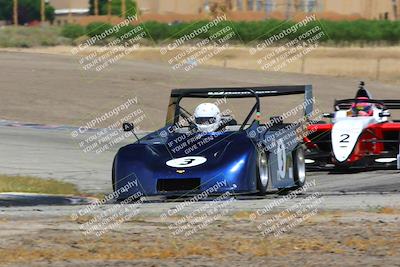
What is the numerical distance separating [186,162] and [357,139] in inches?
197

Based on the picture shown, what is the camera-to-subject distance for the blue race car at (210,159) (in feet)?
42.8

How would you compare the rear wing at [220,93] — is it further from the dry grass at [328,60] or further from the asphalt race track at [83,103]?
the dry grass at [328,60]

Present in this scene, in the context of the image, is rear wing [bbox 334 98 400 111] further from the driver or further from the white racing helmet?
the white racing helmet

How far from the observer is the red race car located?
1722 centimetres

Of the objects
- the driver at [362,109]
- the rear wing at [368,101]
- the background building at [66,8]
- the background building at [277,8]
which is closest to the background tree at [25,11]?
the background building at [66,8]

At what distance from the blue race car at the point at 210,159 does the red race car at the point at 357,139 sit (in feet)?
7.49

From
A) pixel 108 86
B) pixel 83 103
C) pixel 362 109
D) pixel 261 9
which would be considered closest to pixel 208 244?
pixel 362 109

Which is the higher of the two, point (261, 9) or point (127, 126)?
point (127, 126)

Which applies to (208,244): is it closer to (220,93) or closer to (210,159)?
(210,159)

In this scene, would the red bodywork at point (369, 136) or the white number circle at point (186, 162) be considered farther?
the red bodywork at point (369, 136)

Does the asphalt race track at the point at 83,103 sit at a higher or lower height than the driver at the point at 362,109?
lower

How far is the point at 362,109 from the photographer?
18.6 meters

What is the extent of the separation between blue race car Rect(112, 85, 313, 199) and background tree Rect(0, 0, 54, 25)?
307 feet

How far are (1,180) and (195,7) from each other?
4968cm
